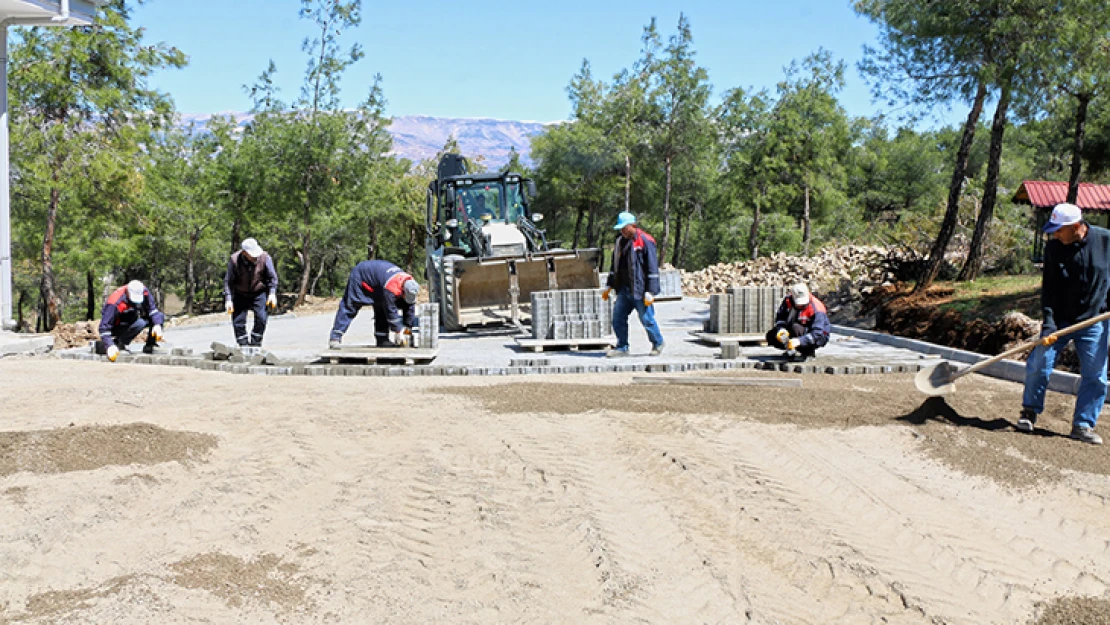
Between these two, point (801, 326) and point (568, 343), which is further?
point (568, 343)

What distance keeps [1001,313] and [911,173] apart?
43.0 meters

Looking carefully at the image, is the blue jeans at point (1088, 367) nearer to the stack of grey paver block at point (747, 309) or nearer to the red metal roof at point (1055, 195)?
the stack of grey paver block at point (747, 309)

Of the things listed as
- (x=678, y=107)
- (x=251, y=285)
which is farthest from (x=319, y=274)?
(x=251, y=285)

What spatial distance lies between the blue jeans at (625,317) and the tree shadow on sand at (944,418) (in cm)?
446

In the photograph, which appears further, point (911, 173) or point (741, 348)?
point (911, 173)

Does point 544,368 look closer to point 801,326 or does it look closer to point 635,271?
point 635,271

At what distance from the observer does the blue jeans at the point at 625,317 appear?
11.9 meters

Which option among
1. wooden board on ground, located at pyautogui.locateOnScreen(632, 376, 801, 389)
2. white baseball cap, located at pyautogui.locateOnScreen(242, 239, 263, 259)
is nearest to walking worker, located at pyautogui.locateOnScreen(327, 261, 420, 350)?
white baseball cap, located at pyautogui.locateOnScreen(242, 239, 263, 259)

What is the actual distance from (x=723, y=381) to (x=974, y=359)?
406 cm

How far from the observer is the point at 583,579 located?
14.5ft

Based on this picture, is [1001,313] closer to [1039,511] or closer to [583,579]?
[1039,511]

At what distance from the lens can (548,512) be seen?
5418 millimetres

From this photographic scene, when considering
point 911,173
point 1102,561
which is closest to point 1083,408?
point 1102,561

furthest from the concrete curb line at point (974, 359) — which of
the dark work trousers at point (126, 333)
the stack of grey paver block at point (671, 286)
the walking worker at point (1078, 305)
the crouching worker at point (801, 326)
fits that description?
the dark work trousers at point (126, 333)
